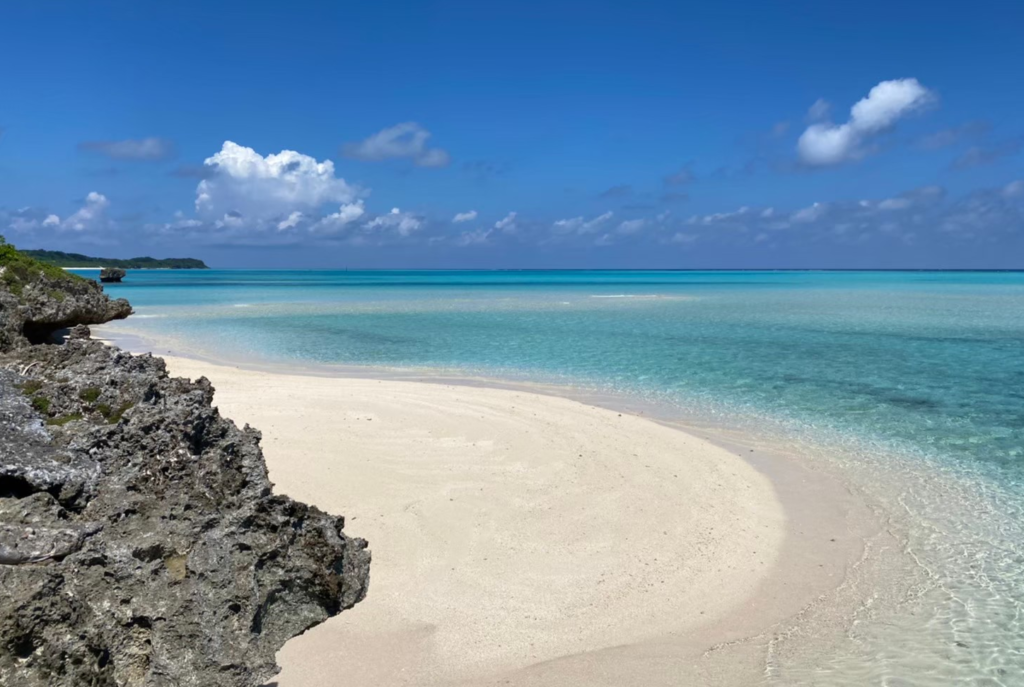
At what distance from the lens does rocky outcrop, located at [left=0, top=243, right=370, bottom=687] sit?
3975mm

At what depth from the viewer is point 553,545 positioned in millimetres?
8922

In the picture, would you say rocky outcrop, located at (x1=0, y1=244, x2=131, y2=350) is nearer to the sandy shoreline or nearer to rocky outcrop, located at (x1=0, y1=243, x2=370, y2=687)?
the sandy shoreline

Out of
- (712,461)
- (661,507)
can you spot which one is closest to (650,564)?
(661,507)

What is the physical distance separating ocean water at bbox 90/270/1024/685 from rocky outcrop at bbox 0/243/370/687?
4465 millimetres

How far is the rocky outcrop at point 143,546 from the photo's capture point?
13.0 feet

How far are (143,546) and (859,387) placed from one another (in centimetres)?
2001

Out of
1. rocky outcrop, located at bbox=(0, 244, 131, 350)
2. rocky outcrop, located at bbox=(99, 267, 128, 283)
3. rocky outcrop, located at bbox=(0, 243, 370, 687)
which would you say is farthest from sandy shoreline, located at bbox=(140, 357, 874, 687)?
rocky outcrop, located at bbox=(99, 267, 128, 283)

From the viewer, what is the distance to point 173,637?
4.31 metres

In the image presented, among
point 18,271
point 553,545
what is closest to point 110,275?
point 18,271

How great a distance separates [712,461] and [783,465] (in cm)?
134

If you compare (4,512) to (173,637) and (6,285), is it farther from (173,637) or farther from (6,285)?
(6,285)

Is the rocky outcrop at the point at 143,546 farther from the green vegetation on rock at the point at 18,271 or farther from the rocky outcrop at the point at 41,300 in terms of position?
the green vegetation on rock at the point at 18,271

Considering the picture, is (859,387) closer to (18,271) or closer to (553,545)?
(553,545)

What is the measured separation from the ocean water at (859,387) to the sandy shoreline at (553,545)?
3.52ft
